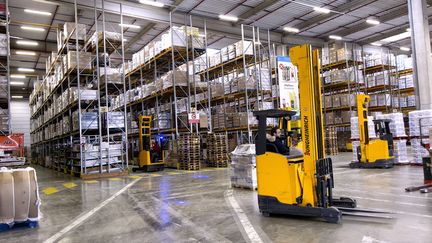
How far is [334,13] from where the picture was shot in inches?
802

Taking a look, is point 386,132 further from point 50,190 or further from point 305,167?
point 50,190

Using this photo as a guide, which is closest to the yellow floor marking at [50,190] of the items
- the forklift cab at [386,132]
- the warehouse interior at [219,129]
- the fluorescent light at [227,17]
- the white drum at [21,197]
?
the warehouse interior at [219,129]

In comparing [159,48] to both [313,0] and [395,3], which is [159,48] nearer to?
[313,0]

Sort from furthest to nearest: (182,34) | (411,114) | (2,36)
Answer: (182,34)
(411,114)
(2,36)

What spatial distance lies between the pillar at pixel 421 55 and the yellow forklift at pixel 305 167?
1102 centimetres

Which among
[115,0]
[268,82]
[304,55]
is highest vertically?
[115,0]

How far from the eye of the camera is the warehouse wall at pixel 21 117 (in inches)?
1449

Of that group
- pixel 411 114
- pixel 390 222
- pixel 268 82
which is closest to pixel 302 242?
pixel 390 222

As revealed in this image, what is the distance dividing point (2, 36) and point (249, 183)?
9.98 meters

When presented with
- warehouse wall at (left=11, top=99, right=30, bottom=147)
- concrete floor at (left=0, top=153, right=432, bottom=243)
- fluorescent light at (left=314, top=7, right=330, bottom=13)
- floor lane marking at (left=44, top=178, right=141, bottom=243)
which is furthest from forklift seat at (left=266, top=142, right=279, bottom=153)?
warehouse wall at (left=11, top=99, right=30, bottom=147)


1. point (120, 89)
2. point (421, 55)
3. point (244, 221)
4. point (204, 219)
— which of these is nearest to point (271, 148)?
point (244, 221)

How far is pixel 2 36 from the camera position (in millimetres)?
11664

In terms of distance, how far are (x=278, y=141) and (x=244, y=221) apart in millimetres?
1484

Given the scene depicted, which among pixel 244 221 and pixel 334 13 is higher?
pixel 334 13
